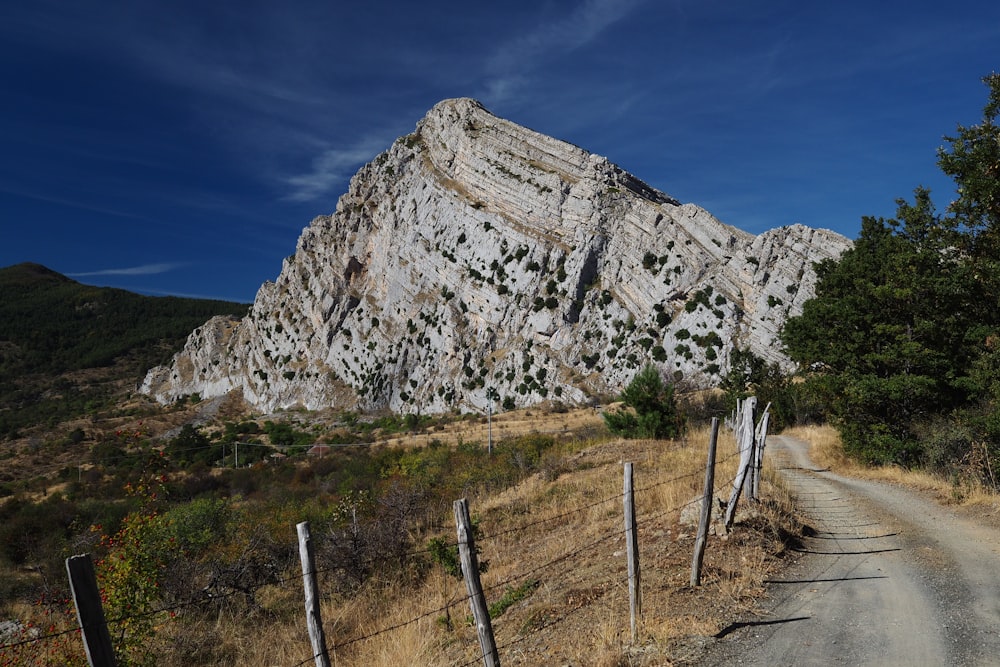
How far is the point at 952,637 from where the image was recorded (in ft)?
19.6

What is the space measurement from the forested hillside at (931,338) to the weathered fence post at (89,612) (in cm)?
1543

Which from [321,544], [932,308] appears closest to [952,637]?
[321,544]

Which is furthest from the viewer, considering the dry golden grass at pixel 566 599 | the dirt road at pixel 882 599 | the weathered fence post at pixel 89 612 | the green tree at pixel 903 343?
the green tree at pixel 903 343

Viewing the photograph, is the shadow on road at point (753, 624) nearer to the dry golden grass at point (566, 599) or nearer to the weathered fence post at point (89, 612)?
the dry golden grass at point (566, 599)

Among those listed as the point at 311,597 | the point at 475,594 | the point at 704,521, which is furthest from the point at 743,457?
the point at 311,597

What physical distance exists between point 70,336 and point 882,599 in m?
168

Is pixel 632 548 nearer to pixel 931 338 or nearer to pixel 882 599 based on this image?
pixel 882 599

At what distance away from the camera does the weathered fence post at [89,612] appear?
10.7 feet

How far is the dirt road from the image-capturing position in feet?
18.9

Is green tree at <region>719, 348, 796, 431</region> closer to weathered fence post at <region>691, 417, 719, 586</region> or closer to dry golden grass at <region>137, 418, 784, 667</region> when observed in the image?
dry golden grass at <region>137, 418, 784, 667</region>

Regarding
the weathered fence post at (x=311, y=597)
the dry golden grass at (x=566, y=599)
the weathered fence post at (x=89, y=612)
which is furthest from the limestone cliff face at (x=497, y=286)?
the weathered fence post at (x=89, y=612)

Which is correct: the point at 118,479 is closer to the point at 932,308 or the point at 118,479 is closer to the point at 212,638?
the point at 212,638

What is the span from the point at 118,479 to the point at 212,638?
3480cm

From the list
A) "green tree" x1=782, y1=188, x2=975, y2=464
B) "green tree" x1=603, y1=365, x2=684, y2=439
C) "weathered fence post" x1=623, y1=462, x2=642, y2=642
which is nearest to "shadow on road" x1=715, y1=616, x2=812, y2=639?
"weathered fence post" x1=623, y1=462, x2=642, y2=642
